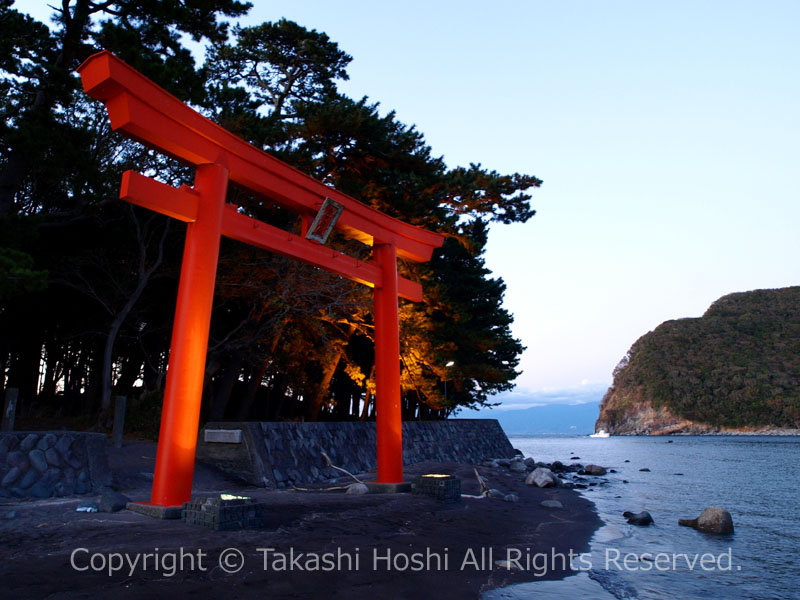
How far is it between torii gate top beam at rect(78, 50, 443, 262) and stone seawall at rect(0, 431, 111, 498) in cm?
458

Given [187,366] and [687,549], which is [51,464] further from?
[687,549]

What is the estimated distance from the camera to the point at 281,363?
649 inches

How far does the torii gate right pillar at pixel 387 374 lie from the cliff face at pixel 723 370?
5969 centimetres

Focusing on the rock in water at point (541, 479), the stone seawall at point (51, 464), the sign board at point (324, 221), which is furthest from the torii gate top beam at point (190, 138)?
the rock in water at point (541, 479)

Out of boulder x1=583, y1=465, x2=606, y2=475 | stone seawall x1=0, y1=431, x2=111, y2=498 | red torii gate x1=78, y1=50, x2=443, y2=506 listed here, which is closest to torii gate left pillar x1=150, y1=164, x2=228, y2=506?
red torii gate x1=78, y1=50, x2=443, y2=506

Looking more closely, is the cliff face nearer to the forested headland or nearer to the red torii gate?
the forested headland

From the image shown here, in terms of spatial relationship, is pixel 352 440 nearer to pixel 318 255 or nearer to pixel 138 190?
pixel 318 255

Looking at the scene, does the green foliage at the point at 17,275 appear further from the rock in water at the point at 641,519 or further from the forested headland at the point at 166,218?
the rock in water at the point at 641,519

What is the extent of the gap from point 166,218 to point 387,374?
7.77 metres

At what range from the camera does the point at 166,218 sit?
43.2 feet

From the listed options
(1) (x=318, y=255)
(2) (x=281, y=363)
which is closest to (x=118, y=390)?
(2) (x=281, y=363)

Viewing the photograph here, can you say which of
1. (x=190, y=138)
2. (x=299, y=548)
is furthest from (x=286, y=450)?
(x=190, y=138)

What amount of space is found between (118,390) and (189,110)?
13.4 meters

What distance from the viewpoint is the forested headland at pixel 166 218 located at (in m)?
9.91
